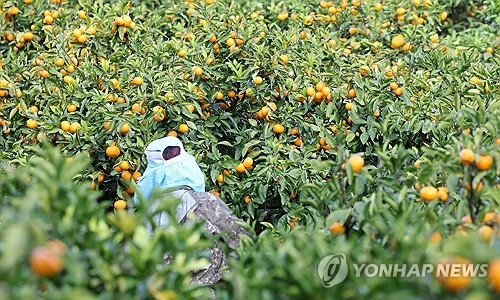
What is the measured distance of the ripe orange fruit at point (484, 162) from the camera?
2.04 m

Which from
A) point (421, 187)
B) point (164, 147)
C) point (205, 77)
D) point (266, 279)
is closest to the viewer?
point (266, 279)

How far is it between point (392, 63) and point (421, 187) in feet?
6.74

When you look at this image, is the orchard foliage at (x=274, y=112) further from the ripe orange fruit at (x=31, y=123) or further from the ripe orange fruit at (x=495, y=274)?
the ripe orange fruit at (x=495, y=274)

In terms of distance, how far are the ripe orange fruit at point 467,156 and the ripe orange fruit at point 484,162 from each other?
0.07 feet

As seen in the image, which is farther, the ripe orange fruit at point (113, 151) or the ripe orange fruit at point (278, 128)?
the ripe orange fruit at point (278, 128)

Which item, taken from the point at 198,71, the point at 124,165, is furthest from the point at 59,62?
the point at 124,165

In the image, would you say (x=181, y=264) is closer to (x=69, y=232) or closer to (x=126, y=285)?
(x=126, y=285)

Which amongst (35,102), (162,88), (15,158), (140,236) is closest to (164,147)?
(162,88)

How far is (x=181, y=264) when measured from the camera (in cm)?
168

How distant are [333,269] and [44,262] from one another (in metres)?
0.67

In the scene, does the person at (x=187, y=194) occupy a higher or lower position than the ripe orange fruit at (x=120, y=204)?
higher

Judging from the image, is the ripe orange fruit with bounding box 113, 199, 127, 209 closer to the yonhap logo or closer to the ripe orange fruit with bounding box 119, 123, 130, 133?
the ripe orange fruit with bounding box 119, 123, 130, 133

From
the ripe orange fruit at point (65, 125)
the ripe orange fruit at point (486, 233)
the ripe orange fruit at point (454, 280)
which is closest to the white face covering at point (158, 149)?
the ripe orange fruit at point (65, 125)

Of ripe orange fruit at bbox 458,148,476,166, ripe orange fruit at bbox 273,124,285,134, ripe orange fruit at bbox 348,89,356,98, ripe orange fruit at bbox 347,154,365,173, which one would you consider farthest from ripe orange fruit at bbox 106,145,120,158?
ripe orange fruit at bbox 458,148,476,166
